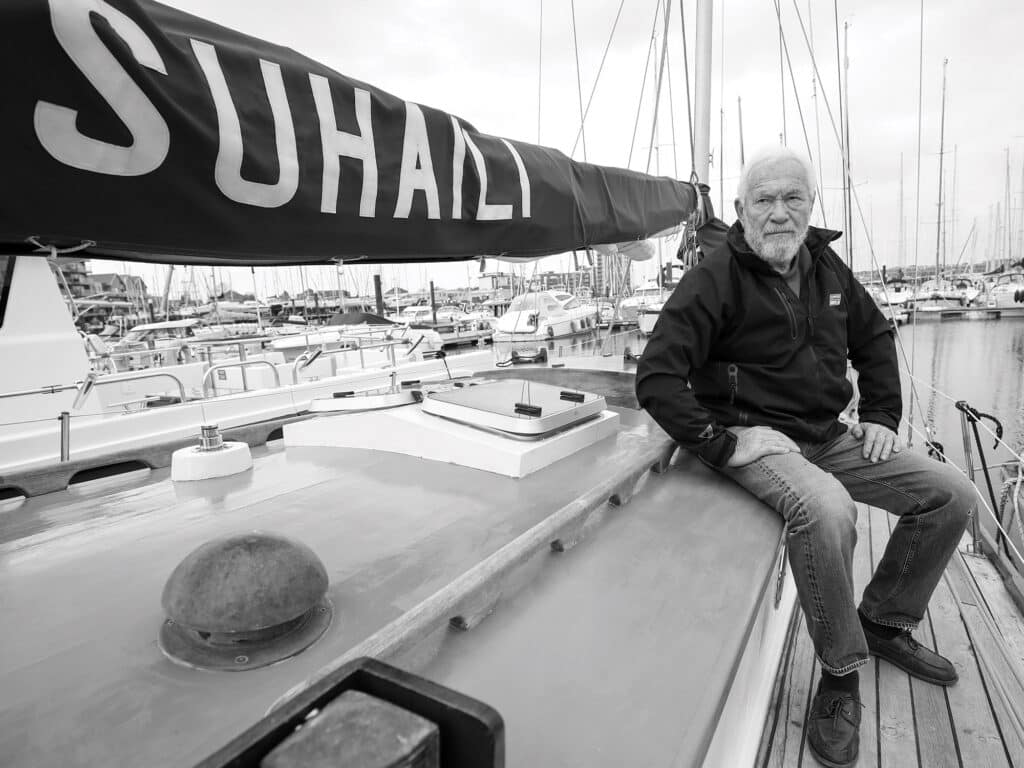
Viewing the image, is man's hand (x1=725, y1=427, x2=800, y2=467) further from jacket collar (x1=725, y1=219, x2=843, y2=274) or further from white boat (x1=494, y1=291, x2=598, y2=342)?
white boat (x1=494, y1=291, x2=598, y2=342)

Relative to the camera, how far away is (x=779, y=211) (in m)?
2.04

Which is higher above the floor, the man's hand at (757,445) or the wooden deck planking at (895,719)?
the man's hand at (757,445)

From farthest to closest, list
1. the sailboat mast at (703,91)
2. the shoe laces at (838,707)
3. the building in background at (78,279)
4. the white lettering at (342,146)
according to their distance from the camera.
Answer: the building in background at (78,279), the sailboat mast at (703,91), the shoe laces at (838,707), the white lettering at (342,146)

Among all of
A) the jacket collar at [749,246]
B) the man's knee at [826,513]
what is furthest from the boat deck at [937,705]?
the jacket collar at [749,246]

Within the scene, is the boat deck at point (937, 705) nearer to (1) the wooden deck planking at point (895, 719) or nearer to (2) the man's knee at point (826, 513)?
(1) the wooden deck planking at point (895, 719)

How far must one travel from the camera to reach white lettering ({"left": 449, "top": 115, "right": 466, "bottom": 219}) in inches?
71.5

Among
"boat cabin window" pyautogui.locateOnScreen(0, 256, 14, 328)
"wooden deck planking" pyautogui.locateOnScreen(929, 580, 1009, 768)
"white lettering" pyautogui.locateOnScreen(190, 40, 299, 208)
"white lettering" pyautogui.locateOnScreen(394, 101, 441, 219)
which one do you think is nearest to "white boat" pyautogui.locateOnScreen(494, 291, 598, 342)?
"boat cabin window" pyautogui.locateOnScreen(0, 256, 14, 328)

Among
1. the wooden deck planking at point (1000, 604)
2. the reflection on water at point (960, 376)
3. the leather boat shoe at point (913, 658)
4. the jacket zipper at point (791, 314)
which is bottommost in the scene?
the reflection on water at point (960, 376)

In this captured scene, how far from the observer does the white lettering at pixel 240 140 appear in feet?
4.09

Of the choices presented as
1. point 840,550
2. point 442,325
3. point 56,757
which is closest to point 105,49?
point 56,757

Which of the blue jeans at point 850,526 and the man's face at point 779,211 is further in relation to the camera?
the man's face at point 779,211

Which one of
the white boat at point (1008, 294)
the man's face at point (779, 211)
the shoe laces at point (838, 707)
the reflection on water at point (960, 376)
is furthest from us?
the white boat at point (1008, 294)

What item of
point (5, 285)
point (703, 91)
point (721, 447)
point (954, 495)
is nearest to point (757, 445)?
point (721, 447)

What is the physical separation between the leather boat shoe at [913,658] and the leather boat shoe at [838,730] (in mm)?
428
